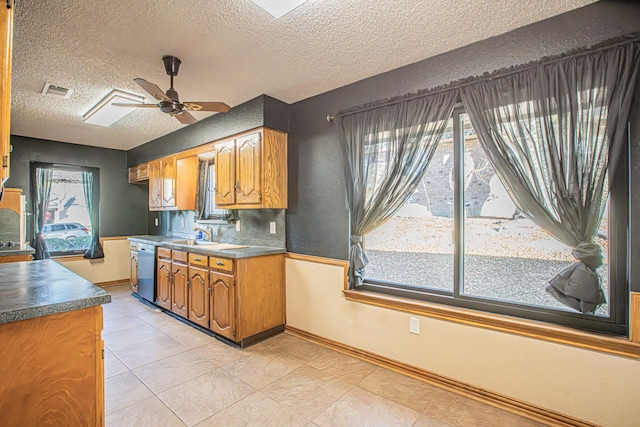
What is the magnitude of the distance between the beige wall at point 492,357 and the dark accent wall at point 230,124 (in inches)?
61.6

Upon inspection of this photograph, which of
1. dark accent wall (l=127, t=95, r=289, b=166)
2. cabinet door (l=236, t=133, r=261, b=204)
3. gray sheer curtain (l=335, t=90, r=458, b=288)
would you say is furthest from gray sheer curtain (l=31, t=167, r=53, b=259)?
gray sheer curtain (l=335, t=90, r=458, b=288)

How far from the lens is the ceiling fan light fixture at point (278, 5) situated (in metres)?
1.73

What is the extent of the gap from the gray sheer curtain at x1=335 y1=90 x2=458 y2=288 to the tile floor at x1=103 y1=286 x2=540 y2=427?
801 mm

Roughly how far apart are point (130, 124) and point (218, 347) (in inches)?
122

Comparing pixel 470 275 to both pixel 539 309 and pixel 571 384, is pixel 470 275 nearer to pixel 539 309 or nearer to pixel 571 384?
pixel 539 309

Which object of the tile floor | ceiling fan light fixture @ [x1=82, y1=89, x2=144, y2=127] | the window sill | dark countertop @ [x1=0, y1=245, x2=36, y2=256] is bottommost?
the tile floor

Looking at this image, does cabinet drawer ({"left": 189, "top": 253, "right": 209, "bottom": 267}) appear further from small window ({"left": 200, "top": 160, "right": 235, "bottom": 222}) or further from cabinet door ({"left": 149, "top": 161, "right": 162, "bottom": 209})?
cabinet door ({"left": 149, "top": 161, "right": 162, "bottom": 209})

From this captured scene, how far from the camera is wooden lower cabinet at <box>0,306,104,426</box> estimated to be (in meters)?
1.20

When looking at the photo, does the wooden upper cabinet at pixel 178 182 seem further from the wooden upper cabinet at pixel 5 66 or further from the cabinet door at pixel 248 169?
the wooden upper cabinet at pixel 5 66

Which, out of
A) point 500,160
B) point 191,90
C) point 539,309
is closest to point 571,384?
point 539,309

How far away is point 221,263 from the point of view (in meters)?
3.00

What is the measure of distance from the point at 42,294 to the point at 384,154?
233cm

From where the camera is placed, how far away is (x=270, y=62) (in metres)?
2.44

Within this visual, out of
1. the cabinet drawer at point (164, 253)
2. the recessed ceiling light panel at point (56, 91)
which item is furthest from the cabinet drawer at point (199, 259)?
the recessed ceiling light panel at point (56, 91)
